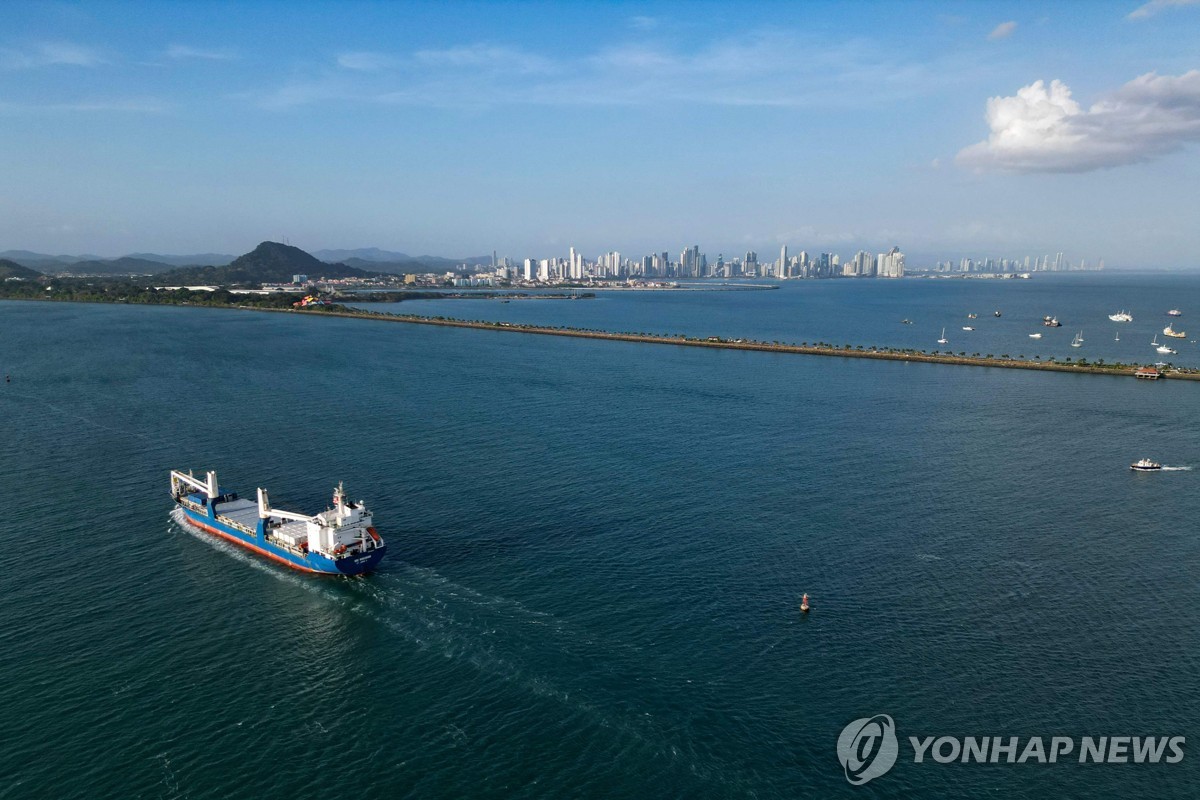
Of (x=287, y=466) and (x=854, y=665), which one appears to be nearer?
(x=854, y=665)

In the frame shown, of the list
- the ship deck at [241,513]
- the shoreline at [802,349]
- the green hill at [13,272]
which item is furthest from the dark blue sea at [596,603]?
the green hill at [13,272]

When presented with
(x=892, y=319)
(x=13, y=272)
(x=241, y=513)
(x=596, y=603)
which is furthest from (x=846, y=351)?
(x=13, y=272)

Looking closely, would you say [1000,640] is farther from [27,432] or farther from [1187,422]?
[27,432]

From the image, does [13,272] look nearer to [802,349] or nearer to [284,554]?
[802,349]

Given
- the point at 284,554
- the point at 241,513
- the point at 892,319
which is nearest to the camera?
the point at 284,554

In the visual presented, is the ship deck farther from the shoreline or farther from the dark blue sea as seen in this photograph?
the shoreline

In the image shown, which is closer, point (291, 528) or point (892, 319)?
point (291, 528)

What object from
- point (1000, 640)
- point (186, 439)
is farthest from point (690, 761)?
point (186, 439)
